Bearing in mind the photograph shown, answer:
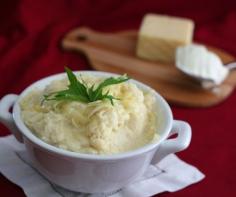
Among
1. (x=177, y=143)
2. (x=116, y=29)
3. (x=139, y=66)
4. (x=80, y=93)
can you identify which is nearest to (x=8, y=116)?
(x=80, y=93)

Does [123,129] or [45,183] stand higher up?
[123,129]

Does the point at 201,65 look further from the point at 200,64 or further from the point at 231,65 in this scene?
the point at 231,65

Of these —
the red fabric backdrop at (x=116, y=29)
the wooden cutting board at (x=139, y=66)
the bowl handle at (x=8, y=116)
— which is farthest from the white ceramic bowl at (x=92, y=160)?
the wooden cutting board at (x=139, y=66)

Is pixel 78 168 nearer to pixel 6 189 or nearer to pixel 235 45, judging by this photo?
pixel 6 189

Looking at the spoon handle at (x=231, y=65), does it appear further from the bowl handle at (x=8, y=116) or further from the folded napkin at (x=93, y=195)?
the bowl handle at (x=8, y=116)

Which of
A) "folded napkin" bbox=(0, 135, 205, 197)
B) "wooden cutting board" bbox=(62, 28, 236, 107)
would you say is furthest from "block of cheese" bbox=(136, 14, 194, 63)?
"folded napkin" bbox=(0, 135, 205, 197)

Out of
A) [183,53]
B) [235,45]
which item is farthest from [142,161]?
[235,45]

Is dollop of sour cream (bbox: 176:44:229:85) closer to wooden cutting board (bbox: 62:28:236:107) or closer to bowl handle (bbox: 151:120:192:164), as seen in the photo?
wooden cutting board (bbox: 62:28:236:107)
